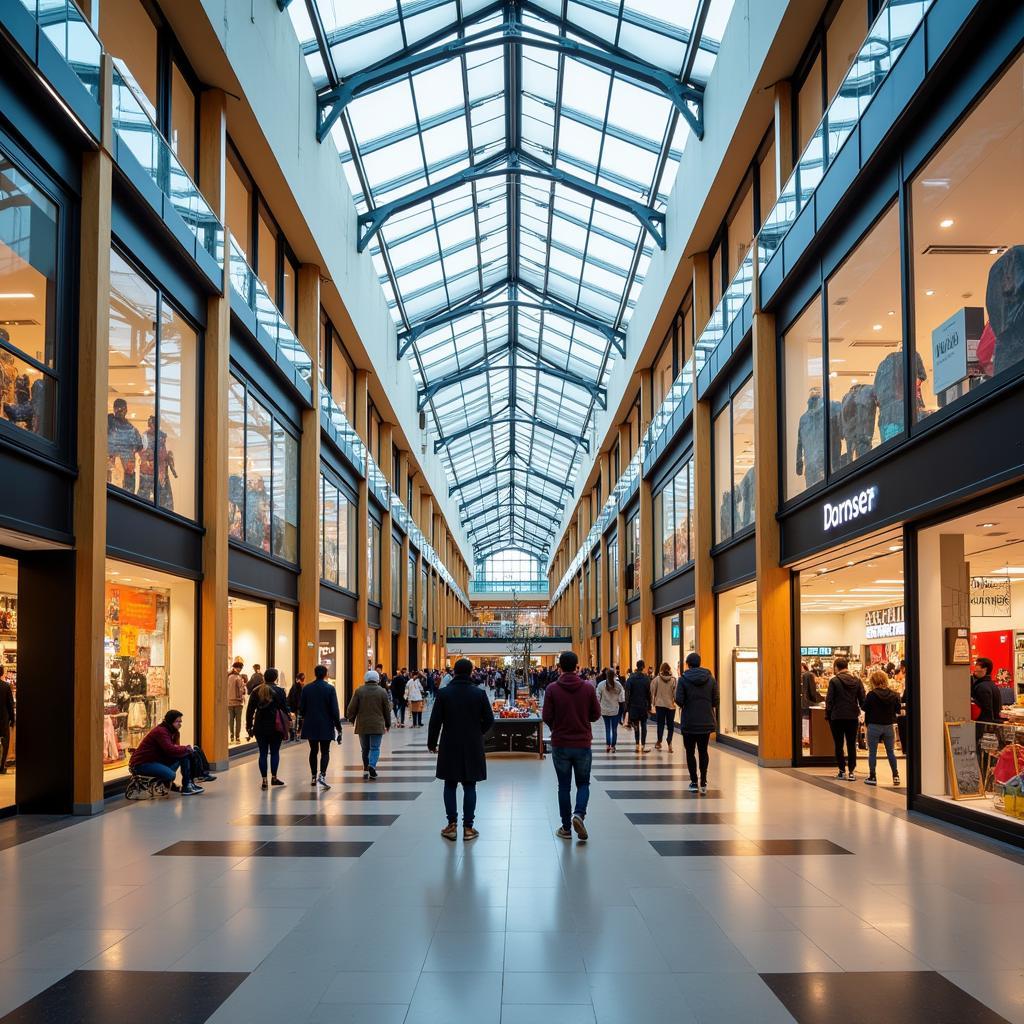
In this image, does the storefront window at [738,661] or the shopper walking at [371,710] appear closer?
the shopper walking at [371,710]

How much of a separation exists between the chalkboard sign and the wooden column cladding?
9676mm

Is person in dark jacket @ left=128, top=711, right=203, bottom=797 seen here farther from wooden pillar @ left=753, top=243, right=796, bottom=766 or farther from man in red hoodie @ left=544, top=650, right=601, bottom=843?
wooden pillar @ left=753, top=243, right=796, bottom=766

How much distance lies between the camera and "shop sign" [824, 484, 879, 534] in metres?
11.6

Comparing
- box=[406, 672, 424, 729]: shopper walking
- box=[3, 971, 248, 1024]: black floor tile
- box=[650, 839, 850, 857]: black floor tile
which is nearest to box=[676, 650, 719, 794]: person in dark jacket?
box=[650, 839, 850, 857]: black floor tile

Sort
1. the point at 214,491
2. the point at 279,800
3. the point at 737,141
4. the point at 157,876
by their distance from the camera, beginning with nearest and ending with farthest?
the point at 157,876 → the point at 279,800 → the point at 214,491 → the point at 737,141

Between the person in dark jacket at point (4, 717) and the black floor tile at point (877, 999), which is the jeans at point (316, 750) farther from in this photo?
the black floor tile at point (877, 999)

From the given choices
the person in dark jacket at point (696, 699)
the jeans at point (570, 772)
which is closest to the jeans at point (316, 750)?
the person in dark jacket at point (696, 699)

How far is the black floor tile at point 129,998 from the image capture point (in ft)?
15.1

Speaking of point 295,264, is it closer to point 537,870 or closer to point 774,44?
point 774,44

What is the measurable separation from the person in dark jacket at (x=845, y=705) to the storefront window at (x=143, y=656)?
27.9 feet

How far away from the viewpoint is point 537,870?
7.79 metres

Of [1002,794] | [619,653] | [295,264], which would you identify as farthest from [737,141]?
[619,653]

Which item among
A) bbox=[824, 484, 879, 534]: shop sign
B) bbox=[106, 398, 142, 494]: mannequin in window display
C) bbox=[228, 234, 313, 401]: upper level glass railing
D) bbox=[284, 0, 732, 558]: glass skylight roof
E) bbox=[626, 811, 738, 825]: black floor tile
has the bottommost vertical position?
bbox=[626, 811, 738, 825]: black floor tile

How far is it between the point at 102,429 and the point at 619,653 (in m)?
25.5
